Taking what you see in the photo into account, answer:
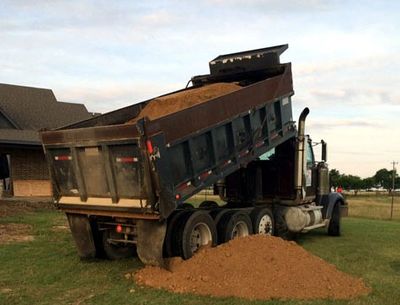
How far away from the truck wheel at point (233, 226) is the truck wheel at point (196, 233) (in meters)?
0.32

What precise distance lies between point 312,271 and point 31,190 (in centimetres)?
1993

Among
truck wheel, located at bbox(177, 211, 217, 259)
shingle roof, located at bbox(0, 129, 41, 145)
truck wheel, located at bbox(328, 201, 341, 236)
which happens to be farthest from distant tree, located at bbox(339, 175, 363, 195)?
truck wheel, located at bbox(177, 211, 217, 259)

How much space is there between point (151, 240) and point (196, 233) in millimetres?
1165

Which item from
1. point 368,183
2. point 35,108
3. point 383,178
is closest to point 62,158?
point 35,108

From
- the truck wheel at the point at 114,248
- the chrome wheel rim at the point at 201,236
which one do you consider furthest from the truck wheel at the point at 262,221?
the truck wheel at the point at 114,248

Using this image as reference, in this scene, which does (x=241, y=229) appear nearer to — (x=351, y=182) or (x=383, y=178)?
(x=351, y=182)

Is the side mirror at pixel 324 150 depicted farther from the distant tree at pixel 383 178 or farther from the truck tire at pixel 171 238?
the distant tree at pixel 383 178

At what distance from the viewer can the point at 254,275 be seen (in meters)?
7.67

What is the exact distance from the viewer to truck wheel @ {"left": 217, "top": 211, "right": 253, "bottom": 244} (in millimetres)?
9414

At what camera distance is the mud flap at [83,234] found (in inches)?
361

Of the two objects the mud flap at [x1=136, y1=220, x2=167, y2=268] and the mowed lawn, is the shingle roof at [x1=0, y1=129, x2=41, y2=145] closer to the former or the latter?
the mowed lawn

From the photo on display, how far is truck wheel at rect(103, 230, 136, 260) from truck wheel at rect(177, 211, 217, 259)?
133 centimetres

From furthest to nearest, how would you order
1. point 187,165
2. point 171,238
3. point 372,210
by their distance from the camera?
1. point 372,210
2. point 171,238
3. point 187,165

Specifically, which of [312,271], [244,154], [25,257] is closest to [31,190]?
[25,257]
